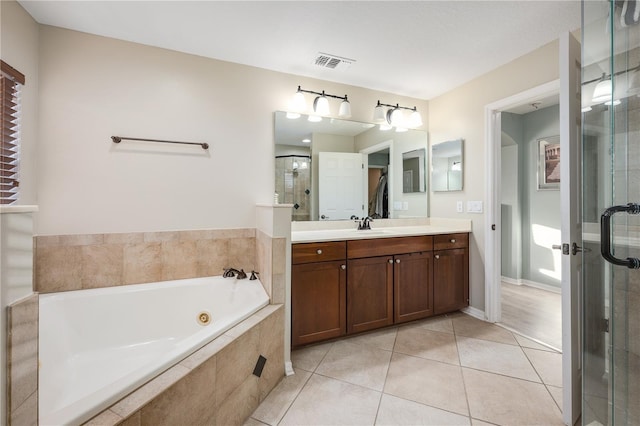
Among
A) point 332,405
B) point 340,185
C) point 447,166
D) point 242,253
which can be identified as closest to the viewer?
point 332,405

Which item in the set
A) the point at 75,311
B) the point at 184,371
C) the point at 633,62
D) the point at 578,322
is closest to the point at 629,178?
the point at 633,62

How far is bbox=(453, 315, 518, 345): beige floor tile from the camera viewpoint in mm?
2264

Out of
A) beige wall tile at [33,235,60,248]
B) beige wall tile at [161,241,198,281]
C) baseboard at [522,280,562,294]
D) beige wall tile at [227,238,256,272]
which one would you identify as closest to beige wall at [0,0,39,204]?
beige wall tile at [33,235,60,248]

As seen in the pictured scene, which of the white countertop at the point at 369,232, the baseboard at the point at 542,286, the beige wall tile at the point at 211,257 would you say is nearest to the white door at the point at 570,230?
the white countertop at the point at 369,232

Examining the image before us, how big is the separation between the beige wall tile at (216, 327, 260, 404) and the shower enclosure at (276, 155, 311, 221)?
1299 millimetres

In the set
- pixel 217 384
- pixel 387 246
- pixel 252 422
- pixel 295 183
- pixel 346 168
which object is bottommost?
pixel 252 422

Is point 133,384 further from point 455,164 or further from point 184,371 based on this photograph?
point 455,164

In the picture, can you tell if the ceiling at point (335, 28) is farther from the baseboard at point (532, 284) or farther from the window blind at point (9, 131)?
the baseboard at point (532, 284)

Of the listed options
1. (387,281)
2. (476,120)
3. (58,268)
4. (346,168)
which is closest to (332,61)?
(346,168)

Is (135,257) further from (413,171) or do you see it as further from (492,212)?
(492,212)

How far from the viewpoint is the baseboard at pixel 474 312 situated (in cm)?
263

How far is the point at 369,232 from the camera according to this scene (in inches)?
100

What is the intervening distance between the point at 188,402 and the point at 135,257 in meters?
1.40

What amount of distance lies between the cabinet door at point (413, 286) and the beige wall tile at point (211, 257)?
4.92ft
